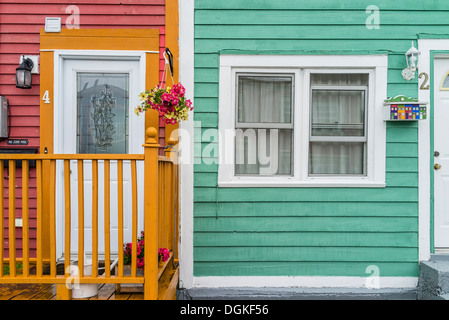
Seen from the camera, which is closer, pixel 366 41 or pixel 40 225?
pixel 40 225

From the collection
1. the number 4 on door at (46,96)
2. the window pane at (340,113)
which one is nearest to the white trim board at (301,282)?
the window pane at (340,113)

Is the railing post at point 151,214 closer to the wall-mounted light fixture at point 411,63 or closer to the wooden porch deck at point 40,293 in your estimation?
the wooden porch deck at point 40,293

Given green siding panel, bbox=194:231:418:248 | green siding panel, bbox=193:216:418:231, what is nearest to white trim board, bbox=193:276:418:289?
green siding panel, bbox=194:231:418:248

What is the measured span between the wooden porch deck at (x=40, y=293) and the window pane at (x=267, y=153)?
1579 mm

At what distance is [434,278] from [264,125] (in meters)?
2.08

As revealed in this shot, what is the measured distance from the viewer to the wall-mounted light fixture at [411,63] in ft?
10.9

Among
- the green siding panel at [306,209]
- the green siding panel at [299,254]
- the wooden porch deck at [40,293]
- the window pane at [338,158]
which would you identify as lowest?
the wooden porch deck at [40,293]

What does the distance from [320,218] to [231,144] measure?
1.13 meters

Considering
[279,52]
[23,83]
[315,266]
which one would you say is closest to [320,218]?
[315,266]

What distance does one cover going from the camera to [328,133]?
138 inches

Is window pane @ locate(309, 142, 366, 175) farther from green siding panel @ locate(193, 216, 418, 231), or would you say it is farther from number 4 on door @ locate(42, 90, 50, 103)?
number 4 on door @ locate(42, 90, 50, 103)

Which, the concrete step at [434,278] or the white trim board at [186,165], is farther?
the white trim board at [186,165]

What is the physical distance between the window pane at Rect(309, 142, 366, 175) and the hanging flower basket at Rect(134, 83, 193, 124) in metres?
1.34
